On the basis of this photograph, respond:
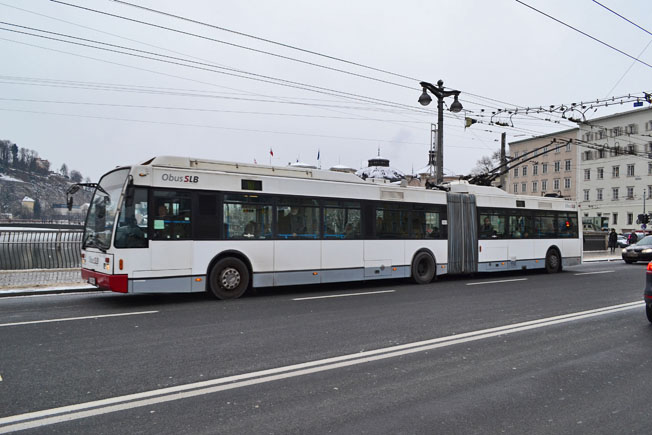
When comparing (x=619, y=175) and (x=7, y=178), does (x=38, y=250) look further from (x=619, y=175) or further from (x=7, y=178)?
(x=7, y=178)

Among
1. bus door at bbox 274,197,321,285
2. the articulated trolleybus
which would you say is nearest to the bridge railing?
the articulated trolleybus

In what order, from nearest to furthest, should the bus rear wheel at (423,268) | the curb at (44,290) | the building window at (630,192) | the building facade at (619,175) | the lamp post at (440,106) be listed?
the curb at (44,290)
the bus rear wheel at (423,268)
the lamp post at (440,106)
the building facade at (619,175)
the building window at (630,192)

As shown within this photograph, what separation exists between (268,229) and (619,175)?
256 feet

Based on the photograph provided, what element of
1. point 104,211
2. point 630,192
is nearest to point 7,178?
point 104,211

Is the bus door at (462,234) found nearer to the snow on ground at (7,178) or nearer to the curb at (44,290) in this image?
the curb at (44,290)

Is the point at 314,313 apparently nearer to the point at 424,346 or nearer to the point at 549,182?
the point at 424,346

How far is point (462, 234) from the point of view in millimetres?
15719

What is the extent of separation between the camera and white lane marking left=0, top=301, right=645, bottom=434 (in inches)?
153

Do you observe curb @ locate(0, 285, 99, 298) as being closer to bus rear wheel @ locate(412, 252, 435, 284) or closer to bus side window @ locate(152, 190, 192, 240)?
bus side window @ locate(152, 190, 192, 240)

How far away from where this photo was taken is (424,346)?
643cm

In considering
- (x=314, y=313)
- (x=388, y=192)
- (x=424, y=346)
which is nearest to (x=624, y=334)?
(x=424, y=346)

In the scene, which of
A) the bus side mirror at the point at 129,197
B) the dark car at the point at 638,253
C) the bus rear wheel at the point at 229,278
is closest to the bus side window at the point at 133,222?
the bus side mirror at the point at 129,197

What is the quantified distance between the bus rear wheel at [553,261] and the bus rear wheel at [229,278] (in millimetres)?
12659

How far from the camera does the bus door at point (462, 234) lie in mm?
15430
